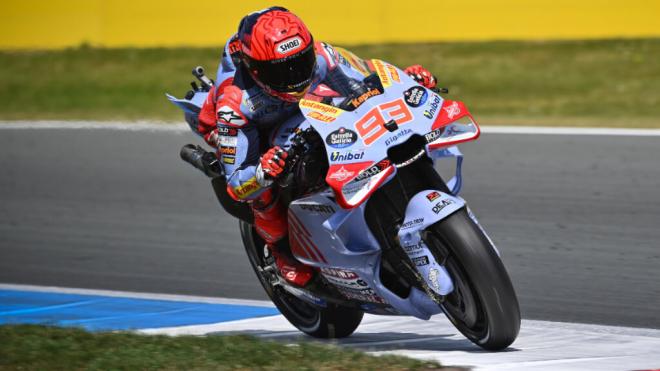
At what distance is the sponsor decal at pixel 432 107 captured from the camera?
502 centimetres

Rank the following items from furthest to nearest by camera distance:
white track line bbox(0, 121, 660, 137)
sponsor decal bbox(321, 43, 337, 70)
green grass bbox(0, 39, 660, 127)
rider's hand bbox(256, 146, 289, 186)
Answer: green grass bbox(0, 39, 660, 127), white track line bbox(0, 121, 660, 137), sponsor decal bbox(321, 43, 337, 70), rider's hand bbox(256, 146, 289, 186)

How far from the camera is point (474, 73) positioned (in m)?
15.2

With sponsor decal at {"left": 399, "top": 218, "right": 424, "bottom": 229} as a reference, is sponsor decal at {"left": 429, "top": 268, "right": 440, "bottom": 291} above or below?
below

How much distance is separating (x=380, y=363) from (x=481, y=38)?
35.6 ft

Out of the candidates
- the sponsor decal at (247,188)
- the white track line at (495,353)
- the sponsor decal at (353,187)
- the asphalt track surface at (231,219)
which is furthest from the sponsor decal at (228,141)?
the asphalt track surface at (231,219)

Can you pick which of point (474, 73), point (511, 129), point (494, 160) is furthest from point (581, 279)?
point (474, 73)

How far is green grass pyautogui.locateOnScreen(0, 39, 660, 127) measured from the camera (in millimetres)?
13594

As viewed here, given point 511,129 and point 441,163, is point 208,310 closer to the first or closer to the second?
point 441,163

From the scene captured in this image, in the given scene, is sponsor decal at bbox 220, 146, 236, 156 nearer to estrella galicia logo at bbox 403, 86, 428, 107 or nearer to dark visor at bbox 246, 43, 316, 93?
dark visor at bbox 246, 43, 316, 93

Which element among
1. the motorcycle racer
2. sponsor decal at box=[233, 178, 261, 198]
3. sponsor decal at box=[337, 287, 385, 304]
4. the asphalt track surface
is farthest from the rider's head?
the asphalt track surface

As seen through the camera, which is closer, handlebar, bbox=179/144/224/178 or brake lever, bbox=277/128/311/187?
brake lever, bbox=277/128/311/187

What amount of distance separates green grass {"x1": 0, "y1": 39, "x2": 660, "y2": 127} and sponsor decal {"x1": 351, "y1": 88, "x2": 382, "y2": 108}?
294 inches

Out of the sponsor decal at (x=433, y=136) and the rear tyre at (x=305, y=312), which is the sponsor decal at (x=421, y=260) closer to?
the sponsor decal at (x=433, y=136)

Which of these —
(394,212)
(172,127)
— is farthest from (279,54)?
(172,127)
